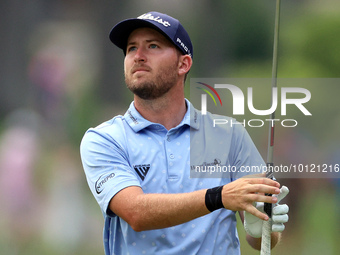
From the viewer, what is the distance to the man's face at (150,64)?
2.04m

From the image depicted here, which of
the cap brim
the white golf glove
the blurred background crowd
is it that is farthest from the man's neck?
the blurred background crowd

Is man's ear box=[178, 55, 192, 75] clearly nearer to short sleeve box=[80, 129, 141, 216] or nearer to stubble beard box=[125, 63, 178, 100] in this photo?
stubble beard box=[125, 63, 178, 100]

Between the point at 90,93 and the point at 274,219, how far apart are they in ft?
9.47

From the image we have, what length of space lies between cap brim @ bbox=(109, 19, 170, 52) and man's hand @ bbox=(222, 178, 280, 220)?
2.16 ft

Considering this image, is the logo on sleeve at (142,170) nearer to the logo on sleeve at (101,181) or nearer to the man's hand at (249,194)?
the logo on sleeve at (101,181)

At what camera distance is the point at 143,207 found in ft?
5.90

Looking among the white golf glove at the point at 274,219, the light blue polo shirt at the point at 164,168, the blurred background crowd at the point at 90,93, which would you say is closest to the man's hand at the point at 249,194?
the white golf glove at the point at 274,219

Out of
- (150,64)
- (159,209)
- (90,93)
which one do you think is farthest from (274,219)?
(90,93)

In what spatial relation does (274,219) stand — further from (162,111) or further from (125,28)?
(125,28)

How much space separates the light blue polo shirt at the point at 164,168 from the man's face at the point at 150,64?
0.10m

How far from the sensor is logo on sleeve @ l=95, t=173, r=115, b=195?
1.91 metres

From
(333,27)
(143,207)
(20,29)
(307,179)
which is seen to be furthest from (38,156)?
(143,207)

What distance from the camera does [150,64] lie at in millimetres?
2051

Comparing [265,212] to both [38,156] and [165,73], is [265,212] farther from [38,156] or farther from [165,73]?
[38,156]
